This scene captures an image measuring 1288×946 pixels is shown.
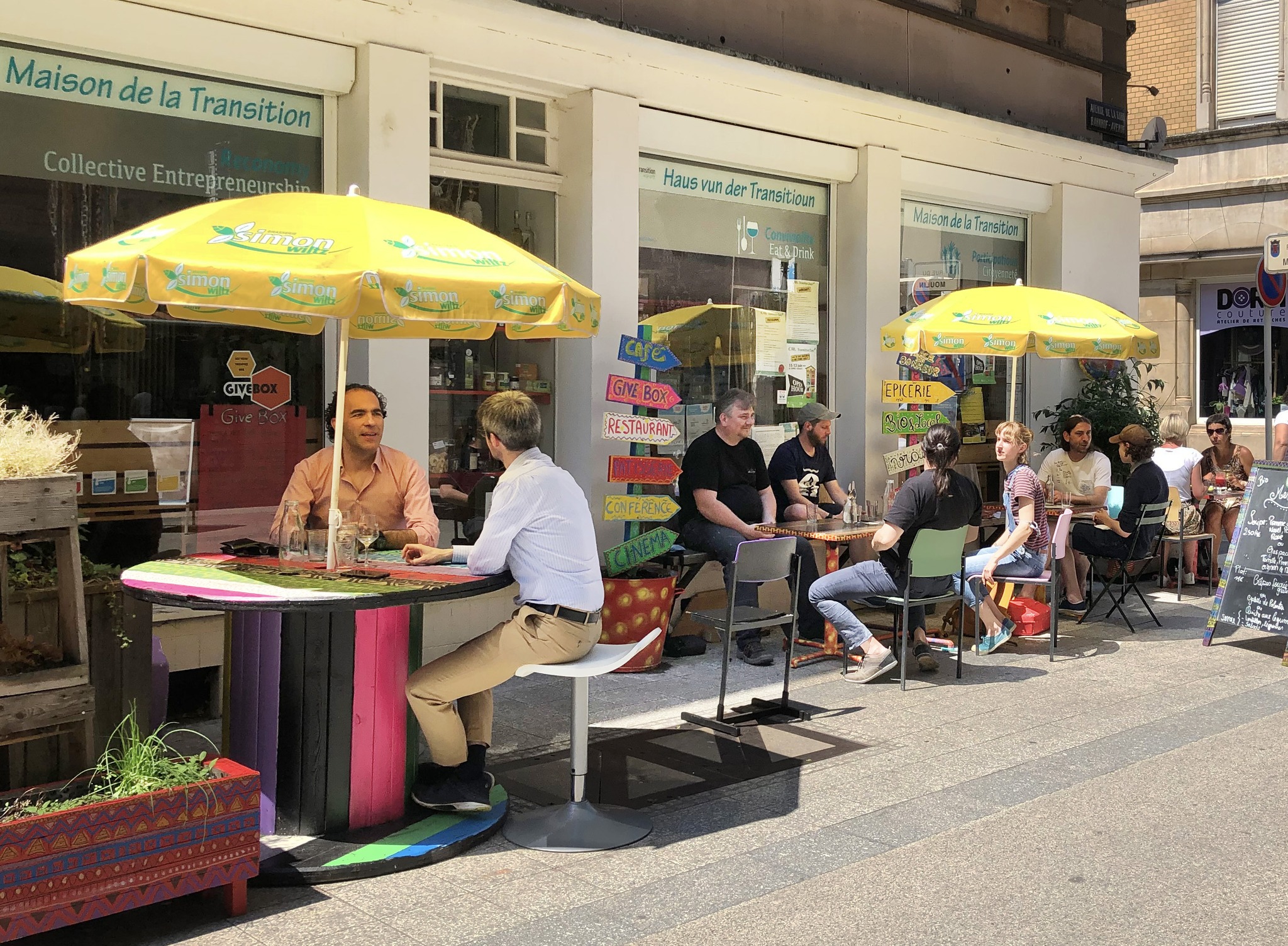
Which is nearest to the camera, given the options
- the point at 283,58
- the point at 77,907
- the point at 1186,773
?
the point at 77,907

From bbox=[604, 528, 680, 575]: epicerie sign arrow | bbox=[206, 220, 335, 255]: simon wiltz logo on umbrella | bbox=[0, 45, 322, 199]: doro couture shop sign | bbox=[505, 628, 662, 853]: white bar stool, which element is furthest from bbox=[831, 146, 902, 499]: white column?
bbox=[206, 220, 335, 255]: simon wiltz logo on umbrella

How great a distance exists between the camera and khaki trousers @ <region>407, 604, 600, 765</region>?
16.4 ft

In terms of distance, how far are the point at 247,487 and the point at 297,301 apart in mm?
2816

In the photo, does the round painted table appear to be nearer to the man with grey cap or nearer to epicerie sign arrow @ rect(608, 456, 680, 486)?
epicerie sign arrow @ rect(608, 456, 680, 486)

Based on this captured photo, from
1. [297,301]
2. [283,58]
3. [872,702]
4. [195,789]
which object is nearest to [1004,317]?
[872,702]

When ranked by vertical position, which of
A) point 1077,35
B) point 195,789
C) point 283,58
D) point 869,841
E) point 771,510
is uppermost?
point 1077,35

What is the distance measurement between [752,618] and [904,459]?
2872mm

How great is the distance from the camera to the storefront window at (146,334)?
21.2 feet

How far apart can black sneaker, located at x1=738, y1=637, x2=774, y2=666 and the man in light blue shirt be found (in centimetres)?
330

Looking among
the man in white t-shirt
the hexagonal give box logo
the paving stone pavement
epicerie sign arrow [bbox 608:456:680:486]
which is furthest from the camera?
the man in white t-shirt

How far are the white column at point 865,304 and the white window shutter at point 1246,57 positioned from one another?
46.4 feet

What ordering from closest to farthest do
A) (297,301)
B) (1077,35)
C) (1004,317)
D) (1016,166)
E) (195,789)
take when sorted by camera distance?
1. (195,789)
2. (297,301)
3. (1004,317)
4. (1016,166)
5. (1077,35)

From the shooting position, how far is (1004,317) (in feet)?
30.5

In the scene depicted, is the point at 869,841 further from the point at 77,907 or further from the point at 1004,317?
the point at 1004,317
